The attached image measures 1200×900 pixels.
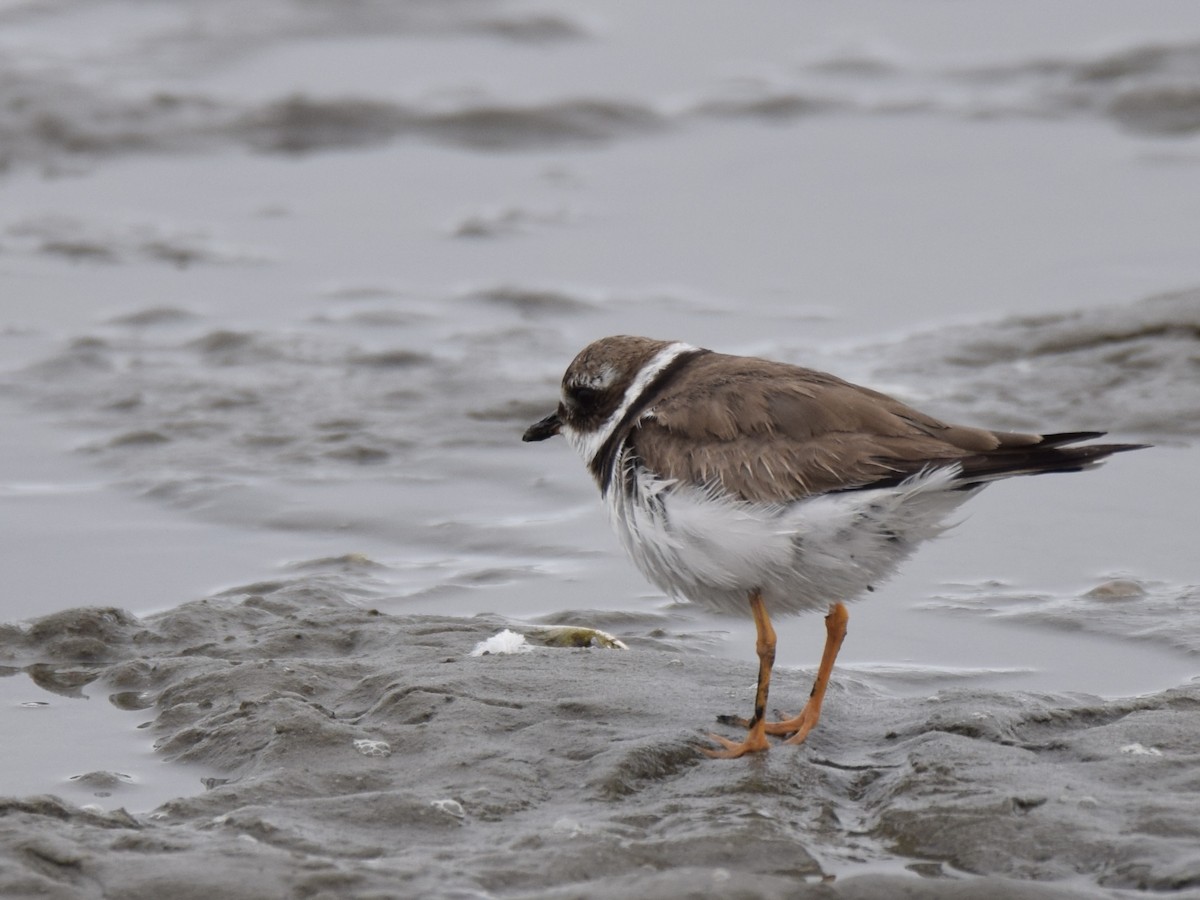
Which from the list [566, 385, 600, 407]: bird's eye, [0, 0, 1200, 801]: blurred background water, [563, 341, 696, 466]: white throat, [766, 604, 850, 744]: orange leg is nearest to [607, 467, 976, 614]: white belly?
[766, 604, 850, 744]: orange leg

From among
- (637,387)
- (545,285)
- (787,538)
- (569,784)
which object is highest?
(545,285)

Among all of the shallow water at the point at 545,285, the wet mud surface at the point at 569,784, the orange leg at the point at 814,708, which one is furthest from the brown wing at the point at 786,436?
the shallow water at the point at 545,285

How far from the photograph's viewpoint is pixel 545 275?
1109cm

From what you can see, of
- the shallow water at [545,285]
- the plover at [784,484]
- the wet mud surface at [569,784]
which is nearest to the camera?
the wet mud surface at [569,784]

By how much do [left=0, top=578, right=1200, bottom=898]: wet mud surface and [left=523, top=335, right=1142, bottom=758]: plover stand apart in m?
0.37

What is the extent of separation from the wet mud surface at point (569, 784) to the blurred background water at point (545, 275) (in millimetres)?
798

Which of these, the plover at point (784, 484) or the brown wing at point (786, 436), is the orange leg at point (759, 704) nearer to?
the plover at point (784, 484)

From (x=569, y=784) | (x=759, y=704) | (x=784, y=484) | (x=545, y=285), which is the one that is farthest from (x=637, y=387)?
(x=545, y=285)

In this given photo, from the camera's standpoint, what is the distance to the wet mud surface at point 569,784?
3957 millimetres

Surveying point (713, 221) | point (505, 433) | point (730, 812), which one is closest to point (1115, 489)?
point (505, 433)

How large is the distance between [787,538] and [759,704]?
1.70ft

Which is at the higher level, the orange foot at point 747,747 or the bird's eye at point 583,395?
the bird's eye at point 583,395

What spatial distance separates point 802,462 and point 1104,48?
11571mm

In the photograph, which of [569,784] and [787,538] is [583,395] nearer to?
[787,538]
